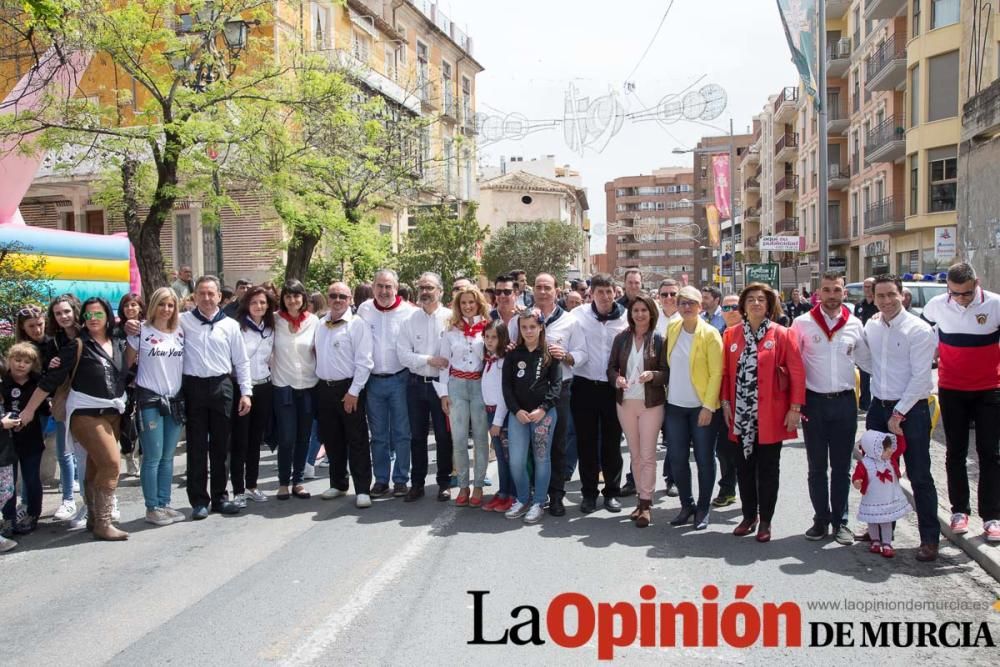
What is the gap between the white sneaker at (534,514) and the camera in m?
6.90

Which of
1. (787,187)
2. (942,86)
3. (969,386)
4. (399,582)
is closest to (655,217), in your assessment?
(787,187)

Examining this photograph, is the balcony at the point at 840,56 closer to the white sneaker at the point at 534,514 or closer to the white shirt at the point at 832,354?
the white shirt at the point at 832,354

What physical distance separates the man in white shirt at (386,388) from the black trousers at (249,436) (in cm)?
95

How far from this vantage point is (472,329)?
7.41 m

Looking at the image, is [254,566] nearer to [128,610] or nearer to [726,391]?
[128,610]

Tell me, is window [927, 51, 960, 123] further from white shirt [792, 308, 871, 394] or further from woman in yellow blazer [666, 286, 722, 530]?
woman in yellow blazer [666, 286, 722, 530]

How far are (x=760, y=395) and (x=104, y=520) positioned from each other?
17.1 feet

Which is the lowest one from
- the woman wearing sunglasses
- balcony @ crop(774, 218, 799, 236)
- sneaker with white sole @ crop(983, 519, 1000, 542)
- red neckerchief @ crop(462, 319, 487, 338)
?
sneaker with white sole @ crop(983, 519, 1000, 542)

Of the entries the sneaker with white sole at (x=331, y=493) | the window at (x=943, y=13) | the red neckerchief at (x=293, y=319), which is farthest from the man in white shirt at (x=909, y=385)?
the window at (x=943, y=13)

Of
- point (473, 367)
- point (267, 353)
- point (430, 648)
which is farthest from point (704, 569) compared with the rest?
point (267, 353)

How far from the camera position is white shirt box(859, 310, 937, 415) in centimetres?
584

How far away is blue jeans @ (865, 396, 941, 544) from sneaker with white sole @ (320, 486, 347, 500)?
484cm

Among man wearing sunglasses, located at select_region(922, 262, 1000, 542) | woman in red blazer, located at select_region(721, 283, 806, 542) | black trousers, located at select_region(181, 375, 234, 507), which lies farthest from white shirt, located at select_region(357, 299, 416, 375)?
man wearing sunglasses, located at select_region(922, 262, 1000, 542)

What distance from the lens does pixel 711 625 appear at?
185 inches
